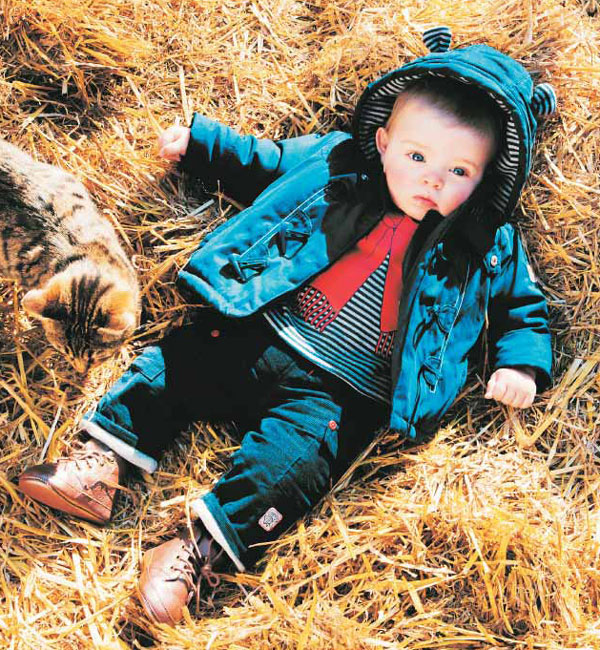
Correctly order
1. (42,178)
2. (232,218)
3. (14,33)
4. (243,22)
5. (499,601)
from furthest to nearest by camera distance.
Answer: (243,22) → (14,33) → (232,218) → (42,178) → (499,601)

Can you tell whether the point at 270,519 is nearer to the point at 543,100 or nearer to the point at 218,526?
the point at 218,526

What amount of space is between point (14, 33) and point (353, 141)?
6.05 ft

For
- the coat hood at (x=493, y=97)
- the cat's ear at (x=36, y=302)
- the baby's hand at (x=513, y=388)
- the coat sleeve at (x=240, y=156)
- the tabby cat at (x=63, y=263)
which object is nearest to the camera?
the cat's ear at (x=36, y=302)

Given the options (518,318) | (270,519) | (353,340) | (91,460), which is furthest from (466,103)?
(91,460)

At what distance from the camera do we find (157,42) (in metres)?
3.65

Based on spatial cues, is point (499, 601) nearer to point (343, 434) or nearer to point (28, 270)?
point (343, 434)

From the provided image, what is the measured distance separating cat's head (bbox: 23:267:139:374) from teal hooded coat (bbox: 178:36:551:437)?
37cm

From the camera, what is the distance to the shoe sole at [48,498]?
2.86 meters

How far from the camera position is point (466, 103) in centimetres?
295

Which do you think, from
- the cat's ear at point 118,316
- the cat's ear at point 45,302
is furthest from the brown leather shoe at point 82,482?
the cat's ear at point 45,302

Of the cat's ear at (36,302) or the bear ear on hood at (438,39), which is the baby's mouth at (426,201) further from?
the cat's ear at (36,302)

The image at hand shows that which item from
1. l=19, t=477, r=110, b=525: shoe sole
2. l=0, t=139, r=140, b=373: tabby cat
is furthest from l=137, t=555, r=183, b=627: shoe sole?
l=0, t=139, r=140, b=373: tabby cat

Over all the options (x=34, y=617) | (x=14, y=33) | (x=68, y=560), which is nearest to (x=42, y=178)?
(x=14, y=33)

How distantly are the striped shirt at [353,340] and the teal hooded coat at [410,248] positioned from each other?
0.12 metres
